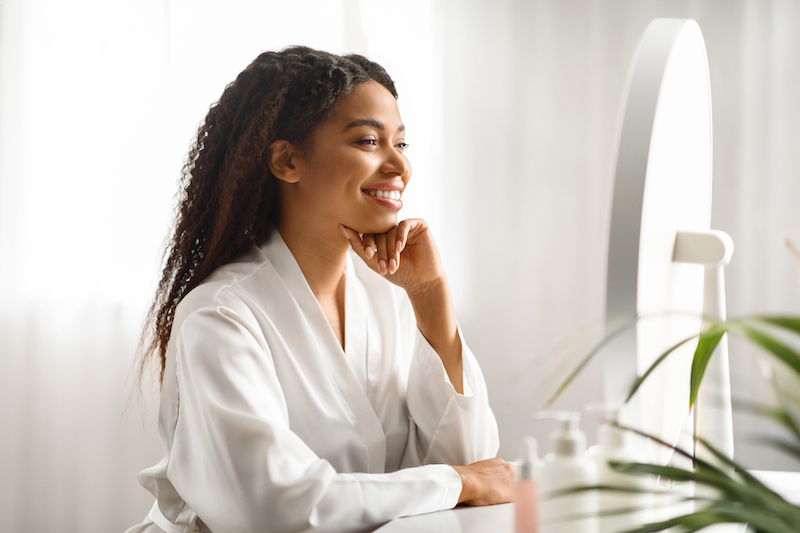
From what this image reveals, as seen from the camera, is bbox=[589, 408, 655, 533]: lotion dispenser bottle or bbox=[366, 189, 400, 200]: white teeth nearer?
bbox=[589, 408, 655, 533]: lotion dispenser bottle

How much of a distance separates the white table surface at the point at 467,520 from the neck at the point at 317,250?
0.58m

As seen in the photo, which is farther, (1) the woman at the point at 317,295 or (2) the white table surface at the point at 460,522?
(1) the woman at the point at 317,295

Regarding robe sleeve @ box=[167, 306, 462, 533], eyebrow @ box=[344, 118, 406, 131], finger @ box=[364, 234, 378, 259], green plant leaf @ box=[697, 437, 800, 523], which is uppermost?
eyebrow @ box=[344, 118, 406, 131]

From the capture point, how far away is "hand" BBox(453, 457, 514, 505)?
1.03m

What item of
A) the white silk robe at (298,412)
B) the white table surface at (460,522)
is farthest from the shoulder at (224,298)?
the white table surface at (460,522)

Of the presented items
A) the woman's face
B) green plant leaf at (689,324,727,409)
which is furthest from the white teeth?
green plant leaf at (689,324,727,409)

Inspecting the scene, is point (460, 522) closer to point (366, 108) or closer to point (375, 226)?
point (375, 226)

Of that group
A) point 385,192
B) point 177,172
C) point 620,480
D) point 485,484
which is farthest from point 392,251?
point 177,172

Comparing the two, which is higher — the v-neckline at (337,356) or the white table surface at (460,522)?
the v-neckline at (337,356)

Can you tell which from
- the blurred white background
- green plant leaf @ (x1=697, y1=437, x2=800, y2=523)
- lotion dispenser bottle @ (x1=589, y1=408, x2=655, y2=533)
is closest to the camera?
green plant leaf @ (x1=697, y1=437, x2=800, y2=523)

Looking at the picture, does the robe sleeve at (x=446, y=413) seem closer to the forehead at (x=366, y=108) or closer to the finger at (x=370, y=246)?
the finger at (x=370, y=246)

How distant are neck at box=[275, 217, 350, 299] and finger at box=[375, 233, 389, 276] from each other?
70 mm

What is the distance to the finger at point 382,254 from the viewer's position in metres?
1.36

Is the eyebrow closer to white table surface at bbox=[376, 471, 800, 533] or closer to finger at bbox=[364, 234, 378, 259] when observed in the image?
finger at bbox=[364, 234, 378, 259]
